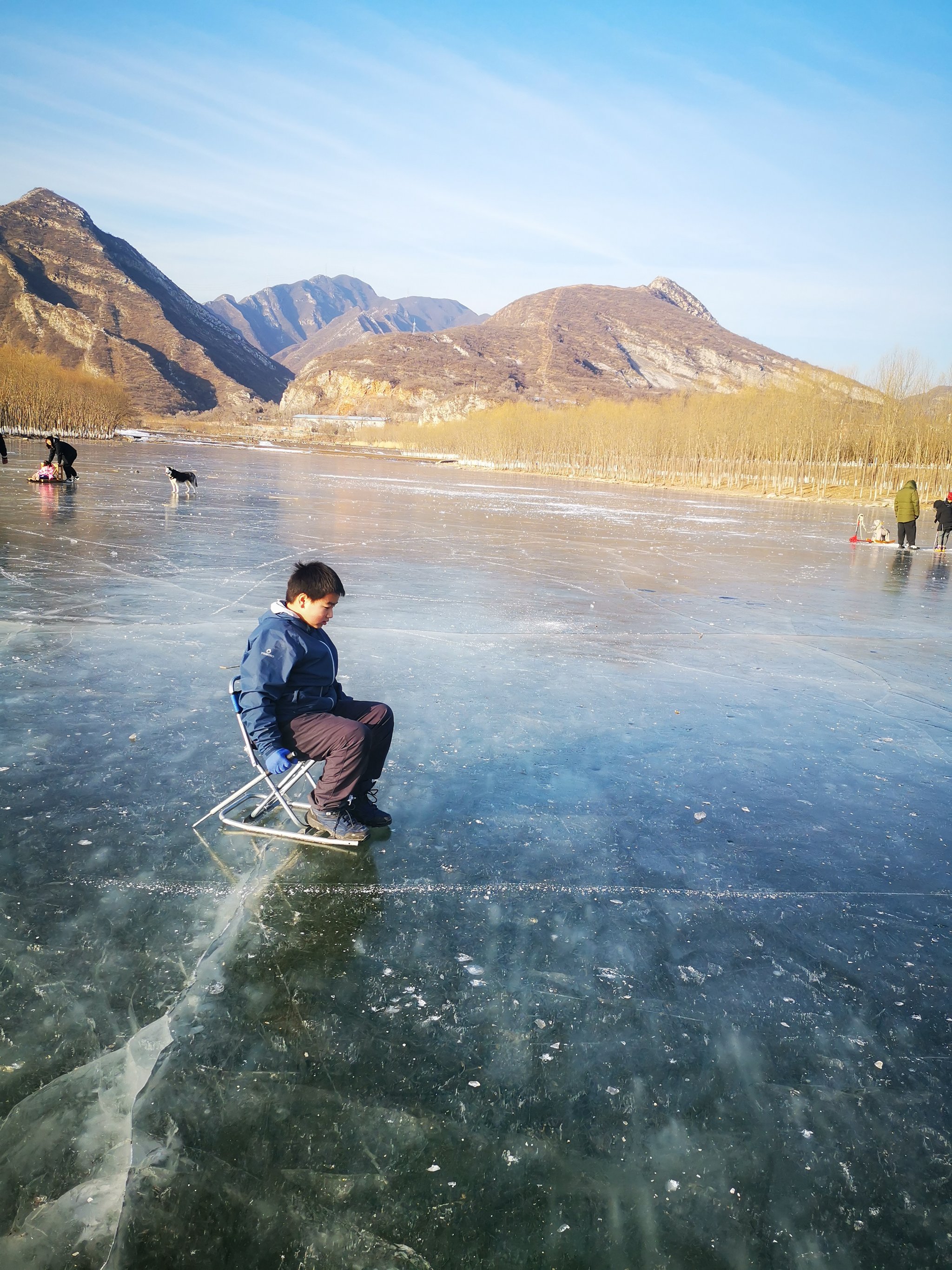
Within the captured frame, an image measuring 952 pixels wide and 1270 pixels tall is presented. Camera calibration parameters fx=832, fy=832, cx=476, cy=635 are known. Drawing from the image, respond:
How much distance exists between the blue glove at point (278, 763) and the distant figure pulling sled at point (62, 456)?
21.4 m

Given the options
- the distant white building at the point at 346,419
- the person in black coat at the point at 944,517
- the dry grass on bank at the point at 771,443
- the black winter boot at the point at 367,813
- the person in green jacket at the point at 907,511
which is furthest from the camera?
the distant white building at the point at 346,419

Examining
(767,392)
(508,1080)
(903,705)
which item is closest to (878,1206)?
(508,1080)

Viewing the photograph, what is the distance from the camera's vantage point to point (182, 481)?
2472 centimetres

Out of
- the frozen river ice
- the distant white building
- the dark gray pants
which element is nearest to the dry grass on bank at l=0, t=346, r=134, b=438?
the frozen river ice

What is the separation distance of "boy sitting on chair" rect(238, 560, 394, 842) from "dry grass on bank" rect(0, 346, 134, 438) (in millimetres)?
65246

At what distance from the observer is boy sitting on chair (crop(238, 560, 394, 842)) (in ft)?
12.7

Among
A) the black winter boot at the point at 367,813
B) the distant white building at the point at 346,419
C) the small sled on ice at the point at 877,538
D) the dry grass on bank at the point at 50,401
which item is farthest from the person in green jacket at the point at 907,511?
the distant white building at the point at 346,419

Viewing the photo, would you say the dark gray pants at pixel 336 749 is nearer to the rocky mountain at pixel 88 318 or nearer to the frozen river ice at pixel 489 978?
the frozen river ice at pixel 489 978

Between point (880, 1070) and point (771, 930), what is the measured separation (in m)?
0.79

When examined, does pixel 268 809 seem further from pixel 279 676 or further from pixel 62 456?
pixel 62 456

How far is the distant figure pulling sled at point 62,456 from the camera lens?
2258 centimetres

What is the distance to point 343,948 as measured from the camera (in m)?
3.15

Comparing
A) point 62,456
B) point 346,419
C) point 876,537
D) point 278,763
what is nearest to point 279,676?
point 278,763

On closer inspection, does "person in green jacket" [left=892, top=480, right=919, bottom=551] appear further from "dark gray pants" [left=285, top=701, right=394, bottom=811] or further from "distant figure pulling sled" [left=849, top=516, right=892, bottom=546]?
"dark gray pants" [left=285, top=701, right=394, bottom=811]
